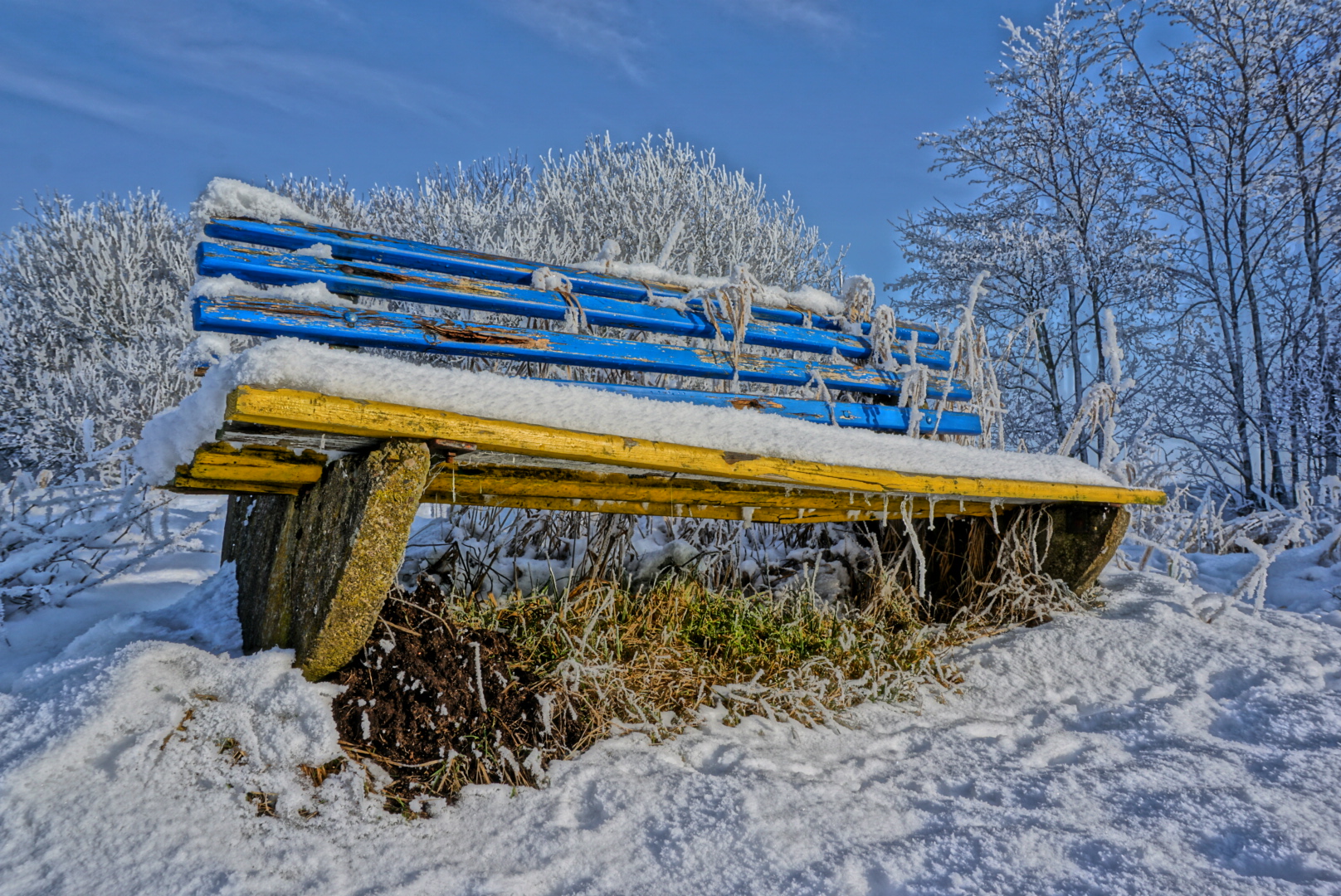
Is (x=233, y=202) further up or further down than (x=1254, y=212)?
further down

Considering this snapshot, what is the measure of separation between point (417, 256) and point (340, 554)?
0.97 m

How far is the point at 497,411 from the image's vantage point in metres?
0.93

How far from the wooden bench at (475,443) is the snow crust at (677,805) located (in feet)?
0.71

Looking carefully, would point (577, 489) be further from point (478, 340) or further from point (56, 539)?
point (56, 539)

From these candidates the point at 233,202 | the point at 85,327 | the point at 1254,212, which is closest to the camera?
the point at 233,202

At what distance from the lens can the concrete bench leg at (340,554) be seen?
0.96m

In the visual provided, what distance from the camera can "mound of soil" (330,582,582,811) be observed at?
107 cm

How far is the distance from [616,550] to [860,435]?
80 cm

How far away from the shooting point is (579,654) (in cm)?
137

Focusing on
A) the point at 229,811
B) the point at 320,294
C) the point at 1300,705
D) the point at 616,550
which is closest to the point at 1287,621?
the point at 1300,705

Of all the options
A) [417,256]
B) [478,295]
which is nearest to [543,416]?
[478,295]

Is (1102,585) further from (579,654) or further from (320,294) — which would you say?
(320,294)

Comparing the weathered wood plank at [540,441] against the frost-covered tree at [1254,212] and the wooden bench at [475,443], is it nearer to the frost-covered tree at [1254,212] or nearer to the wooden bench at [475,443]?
the wooden bench at [475,443]

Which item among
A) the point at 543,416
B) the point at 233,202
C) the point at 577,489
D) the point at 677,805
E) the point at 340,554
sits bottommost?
the point at 677,805
